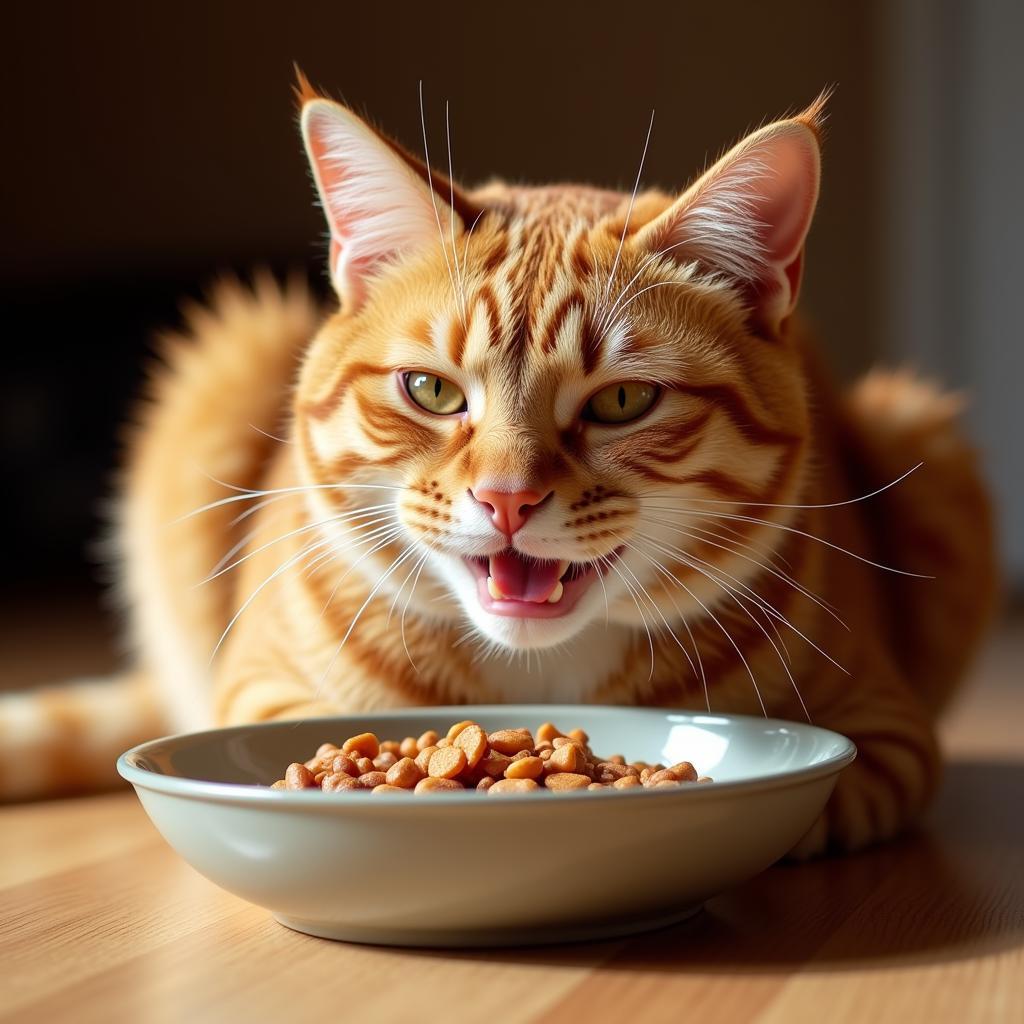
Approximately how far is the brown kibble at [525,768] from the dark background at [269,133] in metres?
4.02

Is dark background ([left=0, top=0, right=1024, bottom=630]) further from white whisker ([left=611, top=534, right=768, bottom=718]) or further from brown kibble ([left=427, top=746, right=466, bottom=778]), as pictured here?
brown kibble ([left=427, top=746, right=466, bottom=778])

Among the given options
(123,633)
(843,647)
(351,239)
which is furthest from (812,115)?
(123,633)

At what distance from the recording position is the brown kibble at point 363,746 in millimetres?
1224

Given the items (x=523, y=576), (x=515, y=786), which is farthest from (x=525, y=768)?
(x=523, y=576)

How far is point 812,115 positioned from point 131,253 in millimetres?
4890

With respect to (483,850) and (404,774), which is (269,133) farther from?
(483,850)

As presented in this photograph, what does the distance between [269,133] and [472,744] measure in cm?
486

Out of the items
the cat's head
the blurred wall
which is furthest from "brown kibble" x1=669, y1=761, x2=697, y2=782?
the blurred wall

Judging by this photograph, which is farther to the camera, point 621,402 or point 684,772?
point 621,402

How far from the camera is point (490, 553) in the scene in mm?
1258

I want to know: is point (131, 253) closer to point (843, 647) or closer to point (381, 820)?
point (843, 647)

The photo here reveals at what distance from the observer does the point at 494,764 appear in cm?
117

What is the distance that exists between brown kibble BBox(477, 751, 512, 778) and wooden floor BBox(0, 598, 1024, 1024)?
161mm

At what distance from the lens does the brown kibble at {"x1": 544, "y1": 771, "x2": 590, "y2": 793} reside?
110 cm
